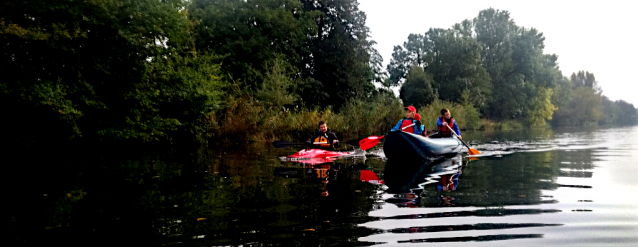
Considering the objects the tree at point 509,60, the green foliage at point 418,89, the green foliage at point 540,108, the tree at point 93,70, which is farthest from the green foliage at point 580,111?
the tree at point 93,70

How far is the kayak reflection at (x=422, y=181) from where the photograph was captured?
670 centimetres

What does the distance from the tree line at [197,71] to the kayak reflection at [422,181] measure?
29.5 ft

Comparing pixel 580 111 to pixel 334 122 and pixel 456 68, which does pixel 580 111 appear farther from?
pixel 334 122

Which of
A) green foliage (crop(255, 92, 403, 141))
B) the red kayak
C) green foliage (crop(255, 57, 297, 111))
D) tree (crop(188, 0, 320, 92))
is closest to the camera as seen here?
the red kayak

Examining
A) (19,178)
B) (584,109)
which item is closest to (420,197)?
(19,178)

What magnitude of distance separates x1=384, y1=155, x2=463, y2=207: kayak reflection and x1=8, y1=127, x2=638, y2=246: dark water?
1.0 inches

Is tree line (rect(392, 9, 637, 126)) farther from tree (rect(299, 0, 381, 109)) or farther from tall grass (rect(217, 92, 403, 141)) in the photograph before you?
tall grass (rect(217, 92, 403, 141))

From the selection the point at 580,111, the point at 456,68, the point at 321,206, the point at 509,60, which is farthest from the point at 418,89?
the point at 321,206

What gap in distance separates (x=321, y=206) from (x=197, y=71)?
15281 millimetres

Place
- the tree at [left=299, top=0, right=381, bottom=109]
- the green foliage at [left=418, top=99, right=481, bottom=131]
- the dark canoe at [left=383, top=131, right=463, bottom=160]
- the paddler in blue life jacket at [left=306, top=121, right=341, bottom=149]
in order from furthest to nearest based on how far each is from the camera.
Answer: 1. the tree at [left=299, top=0, right=381, bottom=109]
2. the green foliage at [left=418, top=99, right=481, bottom=131]
3. the paddler in blue life jacket at [left=306, top=121, right=341, bottom=149]
4. the dark canoe at [left=383, top=131, right=463, bottom=160]

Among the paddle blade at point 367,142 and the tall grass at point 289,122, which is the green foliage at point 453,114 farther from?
the paddle blade at point 367,142

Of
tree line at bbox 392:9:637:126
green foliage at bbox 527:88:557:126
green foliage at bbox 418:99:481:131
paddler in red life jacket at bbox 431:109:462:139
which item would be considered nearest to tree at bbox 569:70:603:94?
tree line at bbox 392:9:637:126

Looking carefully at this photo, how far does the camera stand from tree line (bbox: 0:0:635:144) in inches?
563

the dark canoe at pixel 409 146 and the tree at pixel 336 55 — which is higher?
the tree at pixel 336 55
